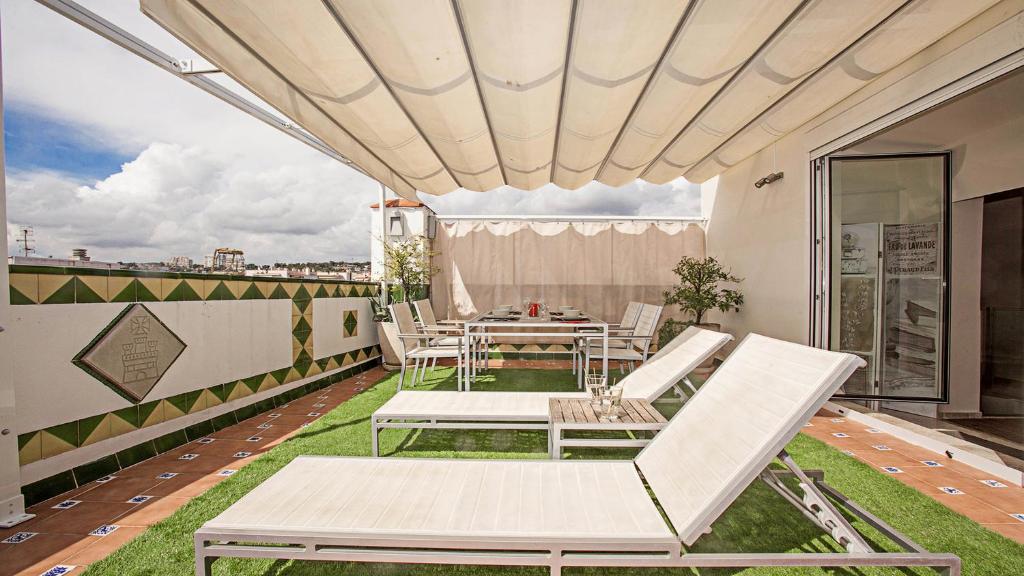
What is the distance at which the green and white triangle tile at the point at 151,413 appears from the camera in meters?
2.93

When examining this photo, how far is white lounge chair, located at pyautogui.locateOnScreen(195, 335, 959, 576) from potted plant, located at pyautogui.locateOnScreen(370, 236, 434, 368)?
428 centimetres

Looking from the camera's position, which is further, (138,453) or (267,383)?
(267,383)

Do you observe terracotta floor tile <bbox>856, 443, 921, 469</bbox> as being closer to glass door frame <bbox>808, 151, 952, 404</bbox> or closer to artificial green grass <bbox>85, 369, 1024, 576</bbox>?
artificial green grass <bbox>85, 369, 1024, 576</bbox>

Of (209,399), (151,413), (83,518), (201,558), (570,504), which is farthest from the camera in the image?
(209,399)

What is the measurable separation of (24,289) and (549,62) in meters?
3.38

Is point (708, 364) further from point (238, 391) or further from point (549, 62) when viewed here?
point (238, 391)

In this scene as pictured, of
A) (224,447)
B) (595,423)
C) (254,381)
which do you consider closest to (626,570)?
(595,423)

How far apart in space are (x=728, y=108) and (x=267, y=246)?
472 centimetres

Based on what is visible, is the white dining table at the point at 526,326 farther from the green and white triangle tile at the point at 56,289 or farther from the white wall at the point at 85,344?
the green and white triangle tile at the point at 56,289

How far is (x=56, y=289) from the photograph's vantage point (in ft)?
8.03

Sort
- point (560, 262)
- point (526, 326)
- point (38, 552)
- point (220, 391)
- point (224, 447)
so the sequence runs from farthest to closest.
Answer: point (560, 262) → point (526, 326) → point (220, 391) → point (224, 447) → point (38, 552)

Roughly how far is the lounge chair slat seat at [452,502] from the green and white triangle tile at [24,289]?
1909 millimetres

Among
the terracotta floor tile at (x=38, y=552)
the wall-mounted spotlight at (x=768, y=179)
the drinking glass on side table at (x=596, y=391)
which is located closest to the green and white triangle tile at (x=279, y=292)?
the terracotta floor tile at (x=38, y=552)

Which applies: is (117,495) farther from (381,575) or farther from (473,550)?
(473,550)
